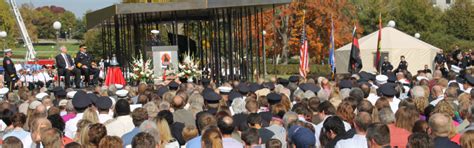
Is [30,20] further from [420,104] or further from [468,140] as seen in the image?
[468,140]

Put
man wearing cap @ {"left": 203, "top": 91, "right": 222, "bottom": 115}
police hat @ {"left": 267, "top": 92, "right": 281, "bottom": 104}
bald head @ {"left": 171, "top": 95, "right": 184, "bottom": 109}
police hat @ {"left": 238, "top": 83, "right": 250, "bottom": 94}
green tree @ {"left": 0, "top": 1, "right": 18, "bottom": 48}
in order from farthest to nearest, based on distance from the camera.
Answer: green tree @ {"left": 0, "top": 1, "right": 18, "bottom": 48}, police hat @ {"left": 238, "top": 83, "right": 250, "bottom": 94}, man wearing cap @ {"left": 203, "top": 91, "right": 222, "bottom": 115}, police hat @ {"left": 267, "top": 92, "right": 281, "bottom": 104}, bald head @ {"left": 171, "top": 95, "right": 184, "bottom": 109}

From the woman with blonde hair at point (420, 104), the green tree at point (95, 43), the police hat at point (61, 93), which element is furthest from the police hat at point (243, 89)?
the green tree at point (95, 43)

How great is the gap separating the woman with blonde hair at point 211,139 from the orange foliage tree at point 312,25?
4787 cm

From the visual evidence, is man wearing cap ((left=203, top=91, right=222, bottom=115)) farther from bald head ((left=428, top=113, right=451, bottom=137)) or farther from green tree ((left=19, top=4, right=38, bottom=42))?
green tree ((left=19, top=4, right=38, bottom=42))

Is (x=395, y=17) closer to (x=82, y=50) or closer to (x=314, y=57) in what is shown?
(x=314, y=57)

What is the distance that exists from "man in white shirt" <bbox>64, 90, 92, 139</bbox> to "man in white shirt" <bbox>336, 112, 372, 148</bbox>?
11.8ft

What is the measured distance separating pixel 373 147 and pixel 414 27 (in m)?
67.8

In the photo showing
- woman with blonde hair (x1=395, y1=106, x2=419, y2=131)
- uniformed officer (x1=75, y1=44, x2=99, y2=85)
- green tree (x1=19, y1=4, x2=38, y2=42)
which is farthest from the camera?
green tree (x1=19, y1=4, x2=38, y2=42)

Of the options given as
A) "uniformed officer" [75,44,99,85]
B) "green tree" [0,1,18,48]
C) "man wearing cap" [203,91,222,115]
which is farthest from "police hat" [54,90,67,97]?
"green tree" [0,1,18,48]

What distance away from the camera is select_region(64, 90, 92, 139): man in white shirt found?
9879 mm

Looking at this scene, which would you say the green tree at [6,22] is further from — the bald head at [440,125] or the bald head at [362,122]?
the bald head at [440,125]

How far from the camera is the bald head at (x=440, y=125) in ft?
24.2

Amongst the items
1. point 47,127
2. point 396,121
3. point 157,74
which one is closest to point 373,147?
point 396,121

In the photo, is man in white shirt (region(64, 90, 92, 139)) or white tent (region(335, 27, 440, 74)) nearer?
man in white shirt (region(64, 90, 92, 139))
